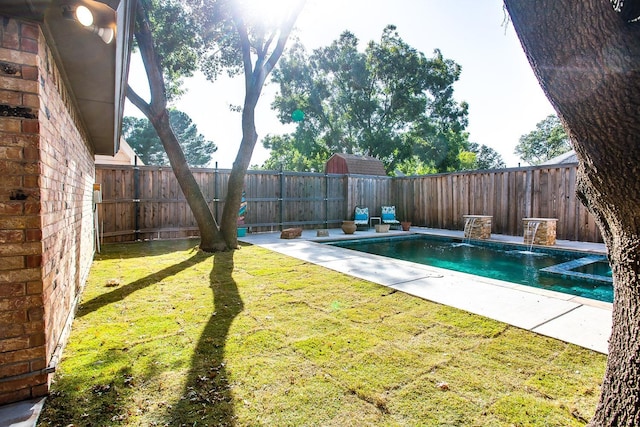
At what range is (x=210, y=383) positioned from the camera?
194 cm

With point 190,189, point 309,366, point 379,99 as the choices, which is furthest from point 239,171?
point 379,99

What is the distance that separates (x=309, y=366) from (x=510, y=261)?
5.60 m

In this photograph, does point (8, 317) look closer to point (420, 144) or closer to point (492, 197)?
point (492, 197)

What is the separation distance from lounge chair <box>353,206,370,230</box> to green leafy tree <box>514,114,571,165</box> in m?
32.2

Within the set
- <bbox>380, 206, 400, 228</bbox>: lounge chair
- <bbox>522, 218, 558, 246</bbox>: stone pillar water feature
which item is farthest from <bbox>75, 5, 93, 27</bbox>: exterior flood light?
<bbox>380, 206, 400, 228</bbox>: lounge chair

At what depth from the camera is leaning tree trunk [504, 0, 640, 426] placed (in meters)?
1.05

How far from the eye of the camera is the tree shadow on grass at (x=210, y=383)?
1.65 meters

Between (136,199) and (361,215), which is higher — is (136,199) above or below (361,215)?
above

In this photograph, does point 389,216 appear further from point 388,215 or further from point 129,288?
point 129,288

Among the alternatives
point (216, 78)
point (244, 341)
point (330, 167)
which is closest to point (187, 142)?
point (330, 167)

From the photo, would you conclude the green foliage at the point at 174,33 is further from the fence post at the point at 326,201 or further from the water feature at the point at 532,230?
the water feature at the point at 532,230

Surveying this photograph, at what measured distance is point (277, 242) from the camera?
309 inches

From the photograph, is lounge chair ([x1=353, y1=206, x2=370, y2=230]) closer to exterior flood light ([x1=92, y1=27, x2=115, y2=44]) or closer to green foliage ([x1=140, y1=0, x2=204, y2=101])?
green foliage ([x1=140, y1=0, x2=204, y2=101])

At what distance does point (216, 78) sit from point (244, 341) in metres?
8.20
